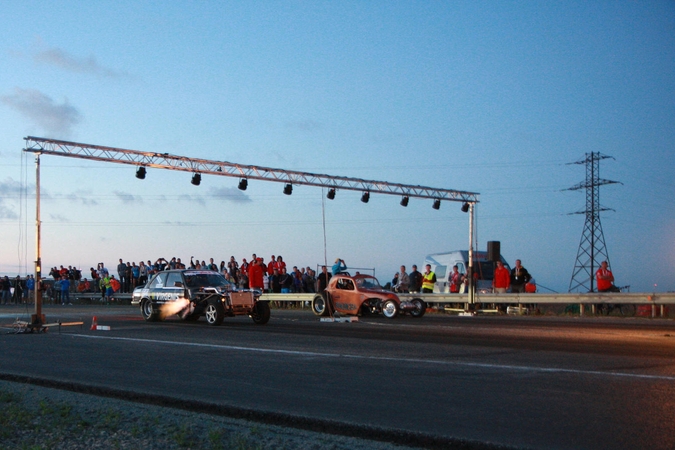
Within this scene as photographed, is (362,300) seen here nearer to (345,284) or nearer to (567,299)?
(345,284)

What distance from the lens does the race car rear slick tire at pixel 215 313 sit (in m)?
19.3

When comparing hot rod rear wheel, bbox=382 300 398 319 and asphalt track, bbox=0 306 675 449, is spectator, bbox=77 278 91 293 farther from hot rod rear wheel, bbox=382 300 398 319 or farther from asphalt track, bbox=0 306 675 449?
asphalt track, bbox=0 306 675 449

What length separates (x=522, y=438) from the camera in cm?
577

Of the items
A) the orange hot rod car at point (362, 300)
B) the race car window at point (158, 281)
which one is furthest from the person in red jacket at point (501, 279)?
the race car window at point (158, 281)

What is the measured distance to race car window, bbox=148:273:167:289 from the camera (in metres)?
21.6

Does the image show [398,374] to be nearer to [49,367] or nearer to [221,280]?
[49,367]

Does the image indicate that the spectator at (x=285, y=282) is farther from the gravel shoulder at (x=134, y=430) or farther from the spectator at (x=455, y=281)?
the gravel shoulder at (x=134, y=430)

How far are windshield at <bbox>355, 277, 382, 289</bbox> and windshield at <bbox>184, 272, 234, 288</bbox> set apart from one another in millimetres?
4857

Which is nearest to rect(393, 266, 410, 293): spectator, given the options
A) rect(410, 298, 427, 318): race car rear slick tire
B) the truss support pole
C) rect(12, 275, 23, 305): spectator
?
rect(410, 298, 427, 318): race car rear slick tire

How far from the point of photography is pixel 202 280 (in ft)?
68.6

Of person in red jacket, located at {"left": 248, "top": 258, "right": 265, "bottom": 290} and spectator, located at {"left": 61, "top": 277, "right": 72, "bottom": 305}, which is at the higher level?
person in red jacket, located at {"left": 248, "top": 258, "right": 265, "bottom": 290}

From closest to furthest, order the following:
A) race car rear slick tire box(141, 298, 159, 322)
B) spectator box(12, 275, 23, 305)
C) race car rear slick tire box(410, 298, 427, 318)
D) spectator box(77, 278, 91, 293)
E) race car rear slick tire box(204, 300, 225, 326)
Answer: race car rear slick tire box(204, 300, 225, 326), race car rear slick tire box(141, 298, 159, 322), race car rear slick tire box(410, 298, 427, 318), spectator box(12, 275, 23, 305), spectator box(77, 278, 91, 293)

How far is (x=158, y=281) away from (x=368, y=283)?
6.67 m

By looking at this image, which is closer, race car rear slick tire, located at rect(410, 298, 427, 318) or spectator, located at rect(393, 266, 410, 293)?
race car rear slick tire, located at rect(410, 298, 427, 318)
